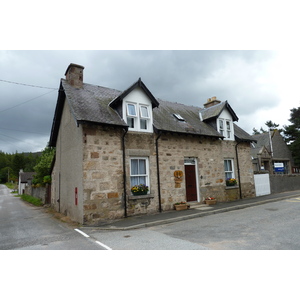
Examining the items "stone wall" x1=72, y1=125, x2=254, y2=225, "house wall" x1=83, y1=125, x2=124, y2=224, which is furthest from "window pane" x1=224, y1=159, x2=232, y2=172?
"house wall" x1=83, y1=125, x2=124, y2=224

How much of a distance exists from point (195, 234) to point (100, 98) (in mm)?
8762

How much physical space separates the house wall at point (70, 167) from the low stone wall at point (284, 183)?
16.1 m

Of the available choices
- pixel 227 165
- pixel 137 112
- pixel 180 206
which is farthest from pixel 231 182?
pixel 137 112

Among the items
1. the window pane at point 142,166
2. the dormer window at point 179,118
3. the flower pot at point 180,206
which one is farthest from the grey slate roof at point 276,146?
Result: the window pane at point 142,166

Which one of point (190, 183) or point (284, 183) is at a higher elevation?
point (190, 183)

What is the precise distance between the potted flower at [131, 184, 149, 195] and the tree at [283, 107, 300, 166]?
30.4m

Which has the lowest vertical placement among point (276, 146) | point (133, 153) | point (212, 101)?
point (133, 153)

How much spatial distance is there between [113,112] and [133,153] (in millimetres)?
2415

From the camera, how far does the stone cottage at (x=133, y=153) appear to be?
32.6 feet

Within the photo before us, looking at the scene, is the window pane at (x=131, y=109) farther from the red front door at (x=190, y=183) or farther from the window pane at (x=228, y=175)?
the window pane at (x=228, y=175)

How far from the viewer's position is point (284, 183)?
20.3 meters

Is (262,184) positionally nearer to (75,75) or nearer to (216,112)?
(216,112)

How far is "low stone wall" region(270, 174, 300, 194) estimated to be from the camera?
1916 cm

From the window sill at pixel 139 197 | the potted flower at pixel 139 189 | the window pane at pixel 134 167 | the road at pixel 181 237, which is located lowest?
the road at pixel 181 237
